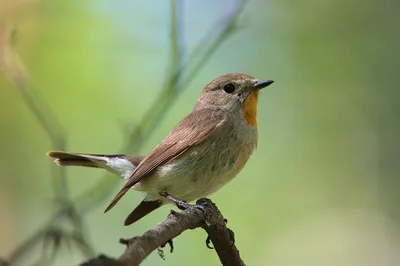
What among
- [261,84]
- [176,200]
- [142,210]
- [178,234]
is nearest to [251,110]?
[261,84]

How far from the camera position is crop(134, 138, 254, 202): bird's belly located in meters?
3.15

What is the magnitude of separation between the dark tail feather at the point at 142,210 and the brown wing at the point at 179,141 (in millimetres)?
166

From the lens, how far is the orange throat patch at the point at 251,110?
344 centimetres

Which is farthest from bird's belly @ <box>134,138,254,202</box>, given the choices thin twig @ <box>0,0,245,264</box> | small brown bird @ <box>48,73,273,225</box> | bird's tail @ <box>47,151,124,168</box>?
bird's tail @ <box>47,151,124,168</box>

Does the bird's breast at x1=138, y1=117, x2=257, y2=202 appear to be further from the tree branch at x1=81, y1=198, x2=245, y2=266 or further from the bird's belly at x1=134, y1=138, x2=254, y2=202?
the tree branch at x1=81, y1=198, x2=245, y2=266

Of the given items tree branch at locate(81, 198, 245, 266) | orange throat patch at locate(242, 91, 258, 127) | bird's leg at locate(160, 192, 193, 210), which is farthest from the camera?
orange throat patch at locate(242, 91, 258, 127)

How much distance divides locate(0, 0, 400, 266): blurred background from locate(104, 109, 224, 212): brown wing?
1.00 m

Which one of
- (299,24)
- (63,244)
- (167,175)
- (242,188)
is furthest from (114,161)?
(299,24)

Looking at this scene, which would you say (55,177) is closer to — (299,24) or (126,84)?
(126,84)

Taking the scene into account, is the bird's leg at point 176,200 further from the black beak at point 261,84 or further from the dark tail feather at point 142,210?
the black beak at point 261,84

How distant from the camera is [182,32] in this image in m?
3.51

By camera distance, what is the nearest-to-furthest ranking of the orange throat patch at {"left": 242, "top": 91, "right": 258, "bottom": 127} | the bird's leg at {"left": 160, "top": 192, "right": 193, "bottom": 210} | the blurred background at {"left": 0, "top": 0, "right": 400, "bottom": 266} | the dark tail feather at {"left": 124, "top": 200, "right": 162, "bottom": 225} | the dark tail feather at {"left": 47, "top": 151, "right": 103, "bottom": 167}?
the bird's leg at {"left": 160, "top": 192, "right": 193, "bottom": 210}, the dark tail feather at {"left": 124, "top": 200, "right": 162, "bottom": 225}, the orange throat patch at {"left": 242, "top": 91, "right": 258, "bottom": 127}, the dark tail feather at {"left": 47, "top": 151, "right": 103, "bottom": 167}, the blurred background at {"left": 0, "top": 0, "right": 400, "bottom": 266}

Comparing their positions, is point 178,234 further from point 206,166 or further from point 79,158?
point 79,158

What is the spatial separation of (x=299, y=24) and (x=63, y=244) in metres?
4.67
